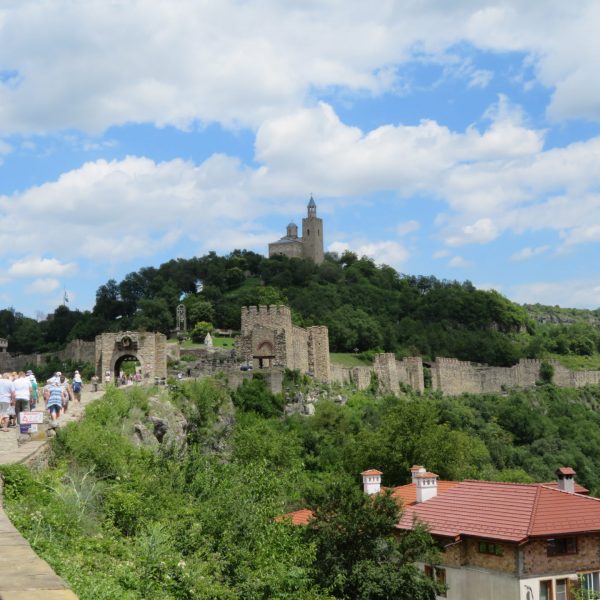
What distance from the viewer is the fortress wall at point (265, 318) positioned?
49.9m

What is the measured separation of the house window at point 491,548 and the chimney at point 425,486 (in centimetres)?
329

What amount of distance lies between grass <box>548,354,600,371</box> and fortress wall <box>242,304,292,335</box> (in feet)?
192

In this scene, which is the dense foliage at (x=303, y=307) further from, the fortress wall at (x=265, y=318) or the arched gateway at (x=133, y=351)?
the arched gateway at (x=133, y=351)

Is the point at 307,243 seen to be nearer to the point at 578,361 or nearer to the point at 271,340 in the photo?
the point at 578,361

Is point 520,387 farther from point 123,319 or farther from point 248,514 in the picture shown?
point 248,514

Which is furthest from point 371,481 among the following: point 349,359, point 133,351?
point 349,359

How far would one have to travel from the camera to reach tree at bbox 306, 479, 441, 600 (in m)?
17.7

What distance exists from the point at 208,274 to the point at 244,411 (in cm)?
4980

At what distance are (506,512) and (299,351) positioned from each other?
104 feet

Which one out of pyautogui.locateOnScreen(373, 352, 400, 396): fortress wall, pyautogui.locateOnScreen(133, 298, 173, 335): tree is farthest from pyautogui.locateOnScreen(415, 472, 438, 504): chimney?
pyautogui.locateOnScreen(133, 298, 173, 335): tree

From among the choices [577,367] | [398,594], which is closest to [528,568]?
[398,594]

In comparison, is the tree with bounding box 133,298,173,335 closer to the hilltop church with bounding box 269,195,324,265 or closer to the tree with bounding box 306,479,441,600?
Answer: the hilltop church with bounding box 269,195,324,265

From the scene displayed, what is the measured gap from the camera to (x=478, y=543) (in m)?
20.0

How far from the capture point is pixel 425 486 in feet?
76.5
